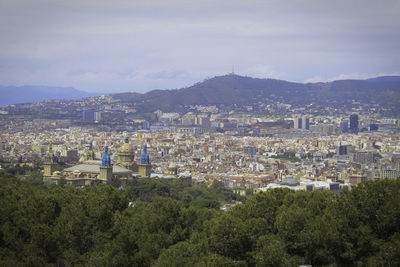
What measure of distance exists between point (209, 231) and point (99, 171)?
90.9ft

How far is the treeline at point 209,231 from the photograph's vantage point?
19.0 meters

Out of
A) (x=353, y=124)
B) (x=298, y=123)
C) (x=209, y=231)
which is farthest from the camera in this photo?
(x=298, y=123)

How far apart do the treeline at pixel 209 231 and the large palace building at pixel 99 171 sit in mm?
21659

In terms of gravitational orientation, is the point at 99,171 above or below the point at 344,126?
above

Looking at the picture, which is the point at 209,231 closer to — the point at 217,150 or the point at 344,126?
the point at 217,150

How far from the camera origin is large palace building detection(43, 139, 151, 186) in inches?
1850

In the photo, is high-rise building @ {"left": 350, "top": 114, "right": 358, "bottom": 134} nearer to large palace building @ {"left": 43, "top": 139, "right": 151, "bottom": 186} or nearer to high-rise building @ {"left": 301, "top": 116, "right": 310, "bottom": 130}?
high-rise building @ {"left": 301, "top": 116, "right": 310, "bottom": 130}

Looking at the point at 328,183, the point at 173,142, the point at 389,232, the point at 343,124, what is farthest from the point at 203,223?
the point at 343,124

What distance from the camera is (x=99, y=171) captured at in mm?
48031

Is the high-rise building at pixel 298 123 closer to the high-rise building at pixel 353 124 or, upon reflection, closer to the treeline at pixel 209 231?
the high-rise building at pixel 353 124

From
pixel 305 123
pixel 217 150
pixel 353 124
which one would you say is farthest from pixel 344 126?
pixel 217 150

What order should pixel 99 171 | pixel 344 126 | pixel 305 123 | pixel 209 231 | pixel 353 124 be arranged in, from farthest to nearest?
1. pixel 305 123
2. pixel 344 126
3. pixel 353 124
4. pixel 99 171
5. pixel 209 231

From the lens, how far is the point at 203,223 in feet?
75.6

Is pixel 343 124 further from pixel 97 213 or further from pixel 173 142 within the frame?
Result: pixel 97 213
